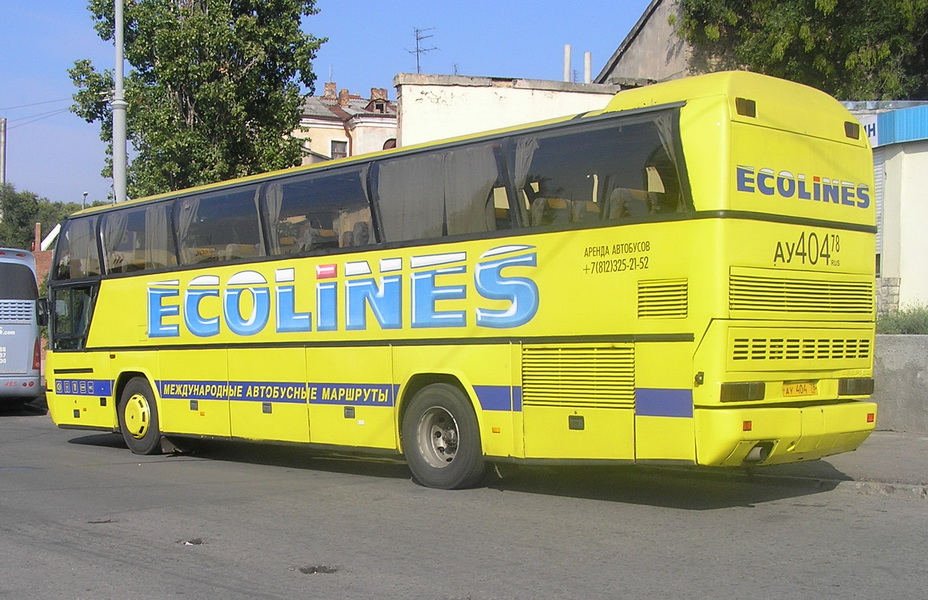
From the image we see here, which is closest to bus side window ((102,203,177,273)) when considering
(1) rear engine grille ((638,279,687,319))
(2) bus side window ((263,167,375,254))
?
(2) bus side window ((263,167,375,254))

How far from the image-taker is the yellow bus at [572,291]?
8.68 m

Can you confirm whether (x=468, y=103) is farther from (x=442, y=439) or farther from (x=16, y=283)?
(x=442, y=439)

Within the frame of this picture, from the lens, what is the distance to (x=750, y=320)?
341 inches

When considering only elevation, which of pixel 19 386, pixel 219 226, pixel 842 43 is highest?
pixel 842 43

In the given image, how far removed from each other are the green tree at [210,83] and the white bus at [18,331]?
379cm

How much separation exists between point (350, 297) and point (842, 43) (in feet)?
60.7

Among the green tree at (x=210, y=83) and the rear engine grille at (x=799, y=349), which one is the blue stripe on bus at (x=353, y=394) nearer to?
the rear engine grille at (x=799, y=349)

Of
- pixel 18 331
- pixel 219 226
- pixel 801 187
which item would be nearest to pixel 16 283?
pixel 18 331

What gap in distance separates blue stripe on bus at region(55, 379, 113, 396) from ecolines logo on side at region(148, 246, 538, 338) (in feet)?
4.93

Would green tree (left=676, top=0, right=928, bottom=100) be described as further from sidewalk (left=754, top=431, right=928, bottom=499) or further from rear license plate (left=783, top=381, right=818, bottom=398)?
rear license plate (left=783, top=381, right=818, bottom=398)

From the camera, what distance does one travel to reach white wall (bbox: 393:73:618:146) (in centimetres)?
2348

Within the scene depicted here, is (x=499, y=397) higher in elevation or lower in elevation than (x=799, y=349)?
lower

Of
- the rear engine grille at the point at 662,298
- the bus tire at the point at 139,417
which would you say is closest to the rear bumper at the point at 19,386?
the bus tire at the point at 139,417

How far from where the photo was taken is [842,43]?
1012 inches
